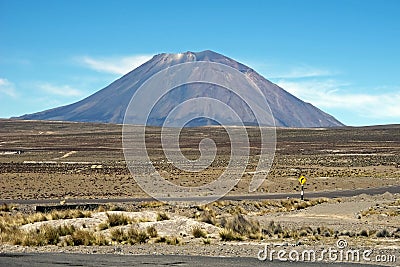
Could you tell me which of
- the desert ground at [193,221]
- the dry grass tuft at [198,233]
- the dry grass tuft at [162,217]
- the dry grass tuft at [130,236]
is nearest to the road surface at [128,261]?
the desert ground at [193,221]

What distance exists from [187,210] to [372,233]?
10.8 m

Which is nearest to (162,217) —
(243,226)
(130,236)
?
(243,226)

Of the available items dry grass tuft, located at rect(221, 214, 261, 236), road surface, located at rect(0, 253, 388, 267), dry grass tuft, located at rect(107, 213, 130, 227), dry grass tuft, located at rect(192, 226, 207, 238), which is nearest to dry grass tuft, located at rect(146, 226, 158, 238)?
dry grass tuft, located at rect(192, 226, 207, 238)

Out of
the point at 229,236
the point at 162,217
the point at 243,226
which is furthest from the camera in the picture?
the point at 162,217

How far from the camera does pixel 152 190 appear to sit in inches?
1582

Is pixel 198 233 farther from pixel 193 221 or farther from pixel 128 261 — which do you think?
pixel 128 261

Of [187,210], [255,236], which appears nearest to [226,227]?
[255,236]

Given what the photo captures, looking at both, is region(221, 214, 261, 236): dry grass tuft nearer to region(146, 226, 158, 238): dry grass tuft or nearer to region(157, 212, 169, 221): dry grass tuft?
region(157, 212, 169, 221): dry grass tuft

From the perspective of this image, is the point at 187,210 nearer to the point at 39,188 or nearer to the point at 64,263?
the point at 64,263

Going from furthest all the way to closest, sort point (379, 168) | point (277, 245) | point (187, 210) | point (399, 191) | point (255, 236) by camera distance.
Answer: point (379, 168)
point (399, 191)
point (187, 210)
point (255, 236)
point (277, 245)

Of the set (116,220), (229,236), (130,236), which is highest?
(116,220)

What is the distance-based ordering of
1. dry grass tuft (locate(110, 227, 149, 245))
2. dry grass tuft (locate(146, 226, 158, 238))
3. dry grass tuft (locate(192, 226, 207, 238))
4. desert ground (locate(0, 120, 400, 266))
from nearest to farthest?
desert ground (locate(0, 120, 400, 266)), dry grass tuft (locate(110, 227, 149, 245)), dry grass tuft (locate(146, 226, 158, 238)), dry grass tuft (locate(192, 226, 207, 238))

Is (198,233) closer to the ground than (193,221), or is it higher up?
closer to the ground

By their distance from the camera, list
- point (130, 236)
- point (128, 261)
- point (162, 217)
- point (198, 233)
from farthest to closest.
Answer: point (162, 217) < point (198, 233) < point (130, 236) < point (128, 261)
